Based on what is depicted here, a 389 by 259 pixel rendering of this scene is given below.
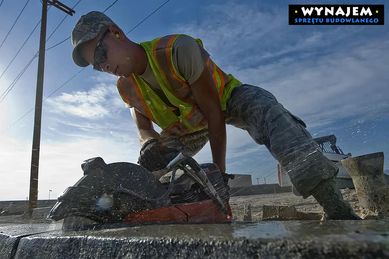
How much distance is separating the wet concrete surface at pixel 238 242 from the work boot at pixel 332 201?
1.28 meters

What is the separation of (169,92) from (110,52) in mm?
572

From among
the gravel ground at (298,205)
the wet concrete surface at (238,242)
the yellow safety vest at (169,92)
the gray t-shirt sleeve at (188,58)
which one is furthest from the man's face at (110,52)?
the gravel ground at (298,205)

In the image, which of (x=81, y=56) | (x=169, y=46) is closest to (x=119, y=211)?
(x=169, y=46)

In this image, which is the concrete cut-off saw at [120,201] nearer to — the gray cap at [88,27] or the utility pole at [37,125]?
the gray cap at [88,27]

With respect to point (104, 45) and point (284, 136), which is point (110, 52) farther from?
point (284, 136)

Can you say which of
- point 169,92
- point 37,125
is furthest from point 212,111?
point 37,125

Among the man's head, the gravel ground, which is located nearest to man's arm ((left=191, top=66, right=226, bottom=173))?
the man's head

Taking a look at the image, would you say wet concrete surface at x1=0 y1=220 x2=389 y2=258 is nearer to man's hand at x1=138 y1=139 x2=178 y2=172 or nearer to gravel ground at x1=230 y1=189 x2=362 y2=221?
man's hand at x1=138 y1=139 x2=178 y2=172

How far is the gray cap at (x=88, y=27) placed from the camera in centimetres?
→ 291

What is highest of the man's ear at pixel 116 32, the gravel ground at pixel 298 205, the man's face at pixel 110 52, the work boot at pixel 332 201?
the man's ear at pixel 116 32

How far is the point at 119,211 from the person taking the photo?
200 centimetres

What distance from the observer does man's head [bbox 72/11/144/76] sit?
293 cm

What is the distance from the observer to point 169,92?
3059 mm

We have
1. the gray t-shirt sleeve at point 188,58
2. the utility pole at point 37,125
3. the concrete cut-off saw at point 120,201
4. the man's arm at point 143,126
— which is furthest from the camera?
the utility pole at point 37,125
